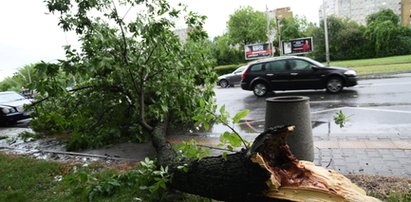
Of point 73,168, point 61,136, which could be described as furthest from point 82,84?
point 61,136

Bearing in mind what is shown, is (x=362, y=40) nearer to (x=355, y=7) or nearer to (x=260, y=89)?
(x=260, y=89)

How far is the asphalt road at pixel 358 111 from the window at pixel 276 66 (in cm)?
123

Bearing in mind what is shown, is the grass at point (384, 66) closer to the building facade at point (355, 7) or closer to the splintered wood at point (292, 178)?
the splintered wood at point (292, 178)

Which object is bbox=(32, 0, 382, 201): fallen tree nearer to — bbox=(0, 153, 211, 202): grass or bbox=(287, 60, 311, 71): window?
bbox=(0, 153, 211, 202): grass

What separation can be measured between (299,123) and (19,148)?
683 cm

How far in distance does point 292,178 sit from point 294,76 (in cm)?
1094

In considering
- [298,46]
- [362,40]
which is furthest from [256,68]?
[362,40]

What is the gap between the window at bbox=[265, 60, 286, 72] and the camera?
43.1 feet

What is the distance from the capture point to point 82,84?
5.36m

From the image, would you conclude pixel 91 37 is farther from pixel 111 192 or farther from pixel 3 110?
pixel 3 110

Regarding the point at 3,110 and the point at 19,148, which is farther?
the point at 3,110

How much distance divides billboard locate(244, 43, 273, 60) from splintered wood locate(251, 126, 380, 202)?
2715 cm

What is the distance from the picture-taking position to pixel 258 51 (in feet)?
95.6

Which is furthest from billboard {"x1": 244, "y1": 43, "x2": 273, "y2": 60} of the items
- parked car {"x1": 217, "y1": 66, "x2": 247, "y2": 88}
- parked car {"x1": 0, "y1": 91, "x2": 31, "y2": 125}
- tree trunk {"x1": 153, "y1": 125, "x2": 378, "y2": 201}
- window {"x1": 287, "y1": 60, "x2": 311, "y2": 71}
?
tree trunk {"x1": 153, "y1": 125, "x2": 378, "y2": 201}
